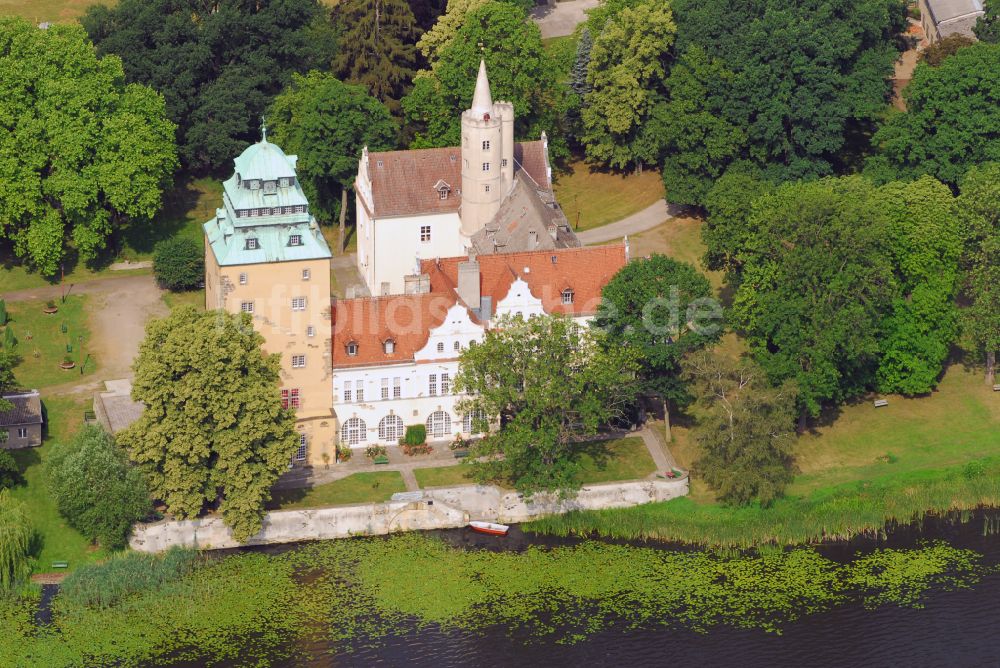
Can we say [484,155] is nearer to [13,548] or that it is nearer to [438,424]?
[438,424]

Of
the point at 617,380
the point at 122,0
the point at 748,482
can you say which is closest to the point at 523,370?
the point at 617,380

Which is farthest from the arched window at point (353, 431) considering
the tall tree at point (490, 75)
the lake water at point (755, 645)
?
the tall tree at point (490, 75)

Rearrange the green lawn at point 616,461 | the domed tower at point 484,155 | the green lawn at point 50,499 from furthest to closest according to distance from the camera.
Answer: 1. the domed tower at point 484,155
2. the green lawn at point 616,461
3. the green lawn at point 50,499

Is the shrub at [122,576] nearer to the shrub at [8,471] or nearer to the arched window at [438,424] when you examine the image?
the shrub at [8,471]

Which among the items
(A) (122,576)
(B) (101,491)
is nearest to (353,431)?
(B) (101,491)

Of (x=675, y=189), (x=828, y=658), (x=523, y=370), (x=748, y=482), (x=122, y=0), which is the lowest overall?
(x=828, y=658)

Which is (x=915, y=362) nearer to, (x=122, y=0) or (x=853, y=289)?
(x=853, y=289)
